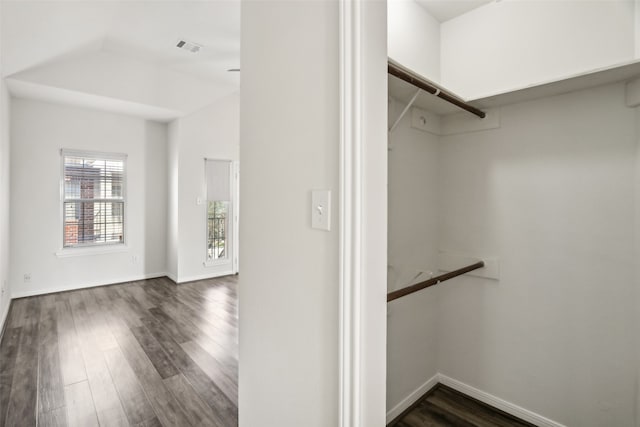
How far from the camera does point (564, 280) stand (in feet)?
5.59

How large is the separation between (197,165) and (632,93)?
195 inches

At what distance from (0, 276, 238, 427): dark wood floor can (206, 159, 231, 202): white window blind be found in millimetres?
1826

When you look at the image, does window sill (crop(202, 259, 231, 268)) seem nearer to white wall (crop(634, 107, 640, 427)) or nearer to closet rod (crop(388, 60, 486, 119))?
closet rod (crop(388, 60, 486, 119))

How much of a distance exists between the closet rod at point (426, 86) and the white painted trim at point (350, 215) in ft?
1.45

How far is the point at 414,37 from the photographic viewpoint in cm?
194

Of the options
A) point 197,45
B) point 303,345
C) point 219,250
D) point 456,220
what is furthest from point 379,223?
point 219,250

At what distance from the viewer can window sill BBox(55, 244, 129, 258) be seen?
14.4 ft

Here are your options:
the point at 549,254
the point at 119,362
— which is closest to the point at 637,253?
the point at 549,254

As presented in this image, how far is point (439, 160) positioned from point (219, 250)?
427 centimetres

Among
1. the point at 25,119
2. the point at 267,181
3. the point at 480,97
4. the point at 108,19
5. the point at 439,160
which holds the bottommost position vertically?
the point at 267,181

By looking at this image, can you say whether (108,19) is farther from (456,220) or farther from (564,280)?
(564,280)

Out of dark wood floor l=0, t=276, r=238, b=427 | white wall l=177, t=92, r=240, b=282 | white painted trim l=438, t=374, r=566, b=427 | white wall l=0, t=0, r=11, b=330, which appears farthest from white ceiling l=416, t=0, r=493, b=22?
white wall l=0, t=0, r=11, b=330

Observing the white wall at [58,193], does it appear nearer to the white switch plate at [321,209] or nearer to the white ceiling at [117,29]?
the white ceiling at [117,29]

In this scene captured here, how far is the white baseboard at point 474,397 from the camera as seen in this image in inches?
70.5
